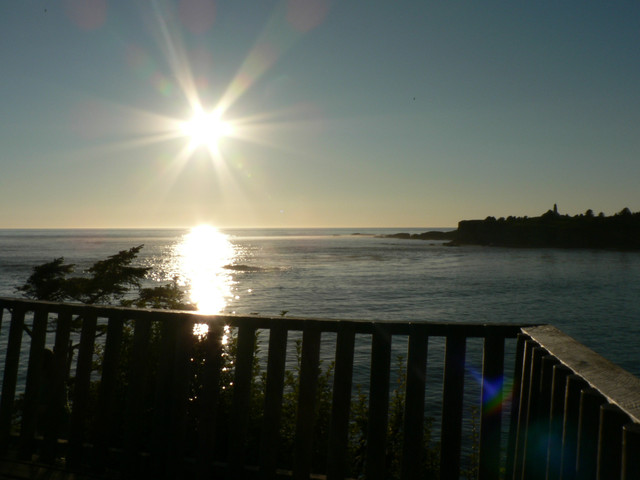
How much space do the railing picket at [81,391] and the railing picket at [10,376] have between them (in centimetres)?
62

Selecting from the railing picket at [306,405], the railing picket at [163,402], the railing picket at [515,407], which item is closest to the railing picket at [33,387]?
the railing picket at [163,402]

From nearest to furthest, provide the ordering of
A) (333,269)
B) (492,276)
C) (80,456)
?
(80,456), (492,276), (333,269)

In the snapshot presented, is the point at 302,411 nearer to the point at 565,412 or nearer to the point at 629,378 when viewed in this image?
the point at 565,412

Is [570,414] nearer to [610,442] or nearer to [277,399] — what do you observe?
[610,442]

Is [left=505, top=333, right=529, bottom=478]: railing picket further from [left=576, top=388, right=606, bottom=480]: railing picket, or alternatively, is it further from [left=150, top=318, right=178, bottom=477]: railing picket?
[left=150, top=318, right=178, bottom=477]: railing picket

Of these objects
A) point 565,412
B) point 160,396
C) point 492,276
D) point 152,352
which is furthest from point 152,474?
point 492,276

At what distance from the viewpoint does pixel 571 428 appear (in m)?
1.96

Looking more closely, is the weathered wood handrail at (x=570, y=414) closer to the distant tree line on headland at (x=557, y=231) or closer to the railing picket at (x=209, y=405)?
the railing picket at (x=209, y=405)

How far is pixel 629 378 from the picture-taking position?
188 centimetres

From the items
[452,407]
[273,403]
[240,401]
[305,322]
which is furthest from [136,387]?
[452,407]

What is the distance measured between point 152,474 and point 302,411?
1188mm

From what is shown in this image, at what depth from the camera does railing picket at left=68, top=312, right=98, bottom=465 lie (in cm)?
385

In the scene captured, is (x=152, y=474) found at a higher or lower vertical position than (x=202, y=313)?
lower

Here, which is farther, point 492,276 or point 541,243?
point 541,243
